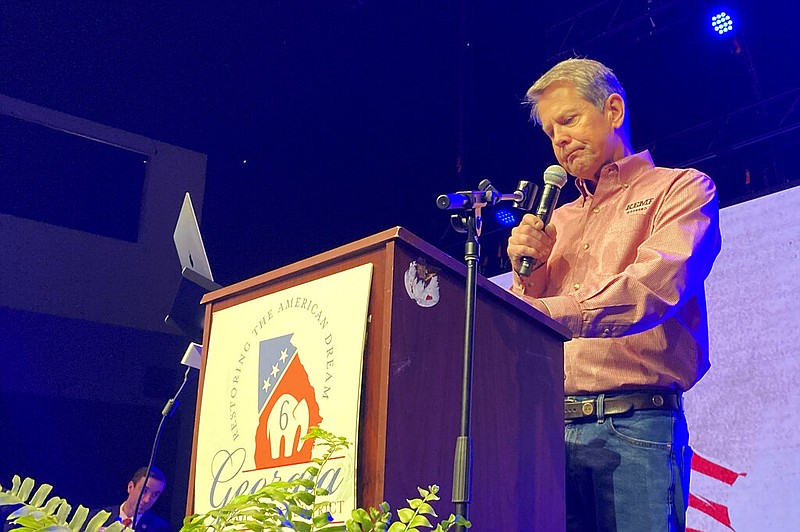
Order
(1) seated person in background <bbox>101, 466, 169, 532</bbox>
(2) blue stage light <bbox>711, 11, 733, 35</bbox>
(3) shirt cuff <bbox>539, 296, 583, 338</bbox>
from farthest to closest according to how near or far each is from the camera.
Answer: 1. (1) seated person in background <bbox>101, 466, 169, 532</bbox>
2. (2) blue stage light <bbox>711, 11, 733, 35</bbox>
3. (3) shirt cuff <bbox>539, 296, 583, 338</bbox>

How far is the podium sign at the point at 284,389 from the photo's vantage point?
1.13 meters

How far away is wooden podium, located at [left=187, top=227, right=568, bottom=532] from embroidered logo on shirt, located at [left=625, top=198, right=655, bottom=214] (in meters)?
0.45

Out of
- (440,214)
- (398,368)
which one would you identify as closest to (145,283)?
(440,214)

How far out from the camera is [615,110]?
1.93 m

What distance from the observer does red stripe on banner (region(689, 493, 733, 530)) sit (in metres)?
3.05

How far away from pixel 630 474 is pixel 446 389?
52 centimetres

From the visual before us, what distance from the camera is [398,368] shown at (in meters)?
1.13

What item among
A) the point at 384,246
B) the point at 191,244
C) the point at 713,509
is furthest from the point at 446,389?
the point at 713,509

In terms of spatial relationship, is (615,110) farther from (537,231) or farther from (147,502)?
(147,502)

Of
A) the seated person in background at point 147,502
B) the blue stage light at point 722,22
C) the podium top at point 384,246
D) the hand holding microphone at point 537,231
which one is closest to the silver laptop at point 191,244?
the podium top at point 384,246

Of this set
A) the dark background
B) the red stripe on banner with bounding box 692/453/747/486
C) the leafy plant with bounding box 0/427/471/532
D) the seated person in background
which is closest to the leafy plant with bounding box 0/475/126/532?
Answer: the leafy plant with bounding box 0/427/471/532

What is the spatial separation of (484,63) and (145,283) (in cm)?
312

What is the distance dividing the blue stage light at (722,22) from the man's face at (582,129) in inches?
96.5

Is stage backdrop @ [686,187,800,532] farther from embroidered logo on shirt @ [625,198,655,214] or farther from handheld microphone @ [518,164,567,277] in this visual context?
handheld microphone @ [518,164,567,277]
